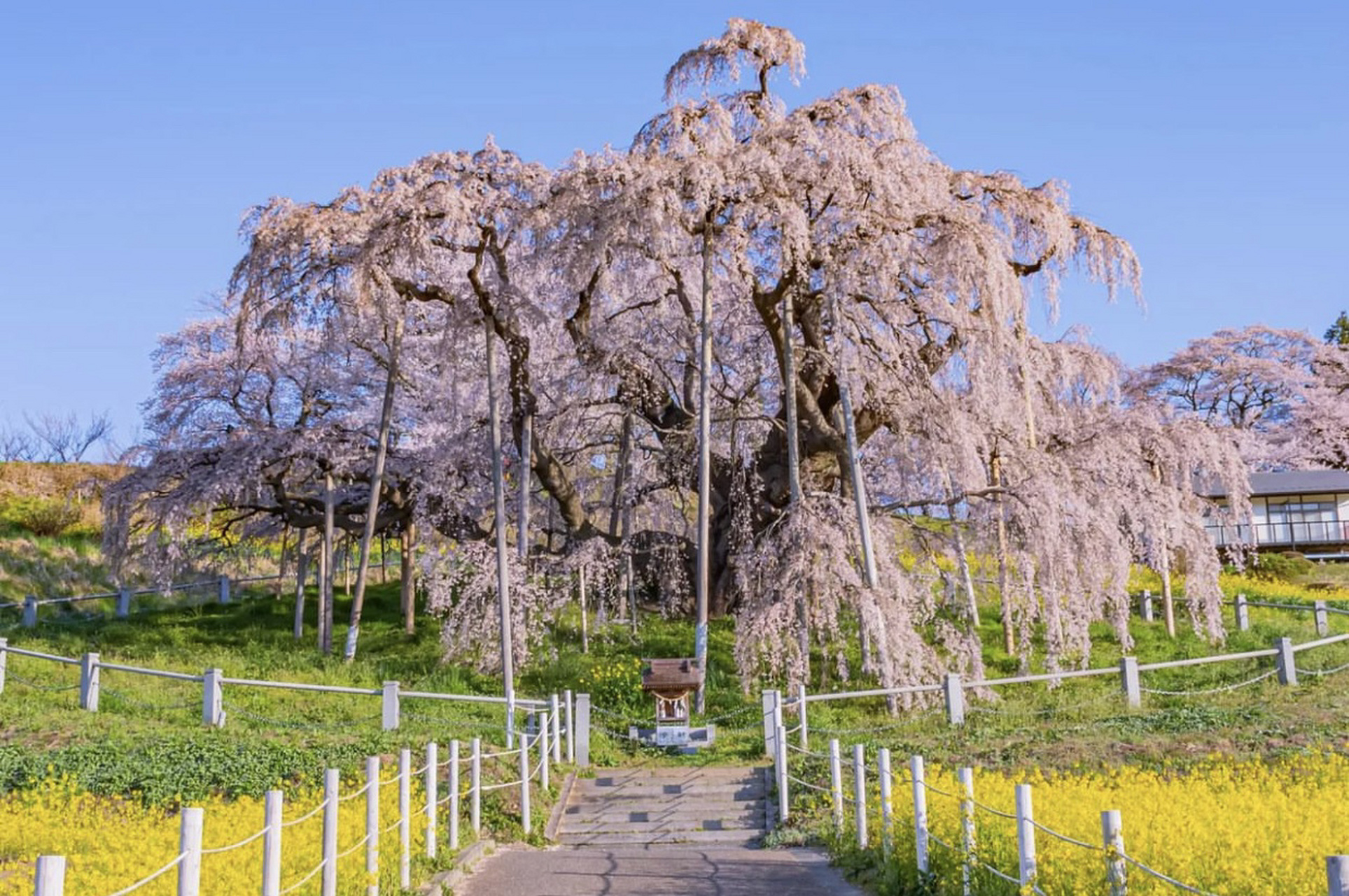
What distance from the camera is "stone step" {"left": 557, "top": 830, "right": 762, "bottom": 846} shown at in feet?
52.8

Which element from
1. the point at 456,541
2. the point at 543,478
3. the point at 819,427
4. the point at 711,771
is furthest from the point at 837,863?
the point at 456,541

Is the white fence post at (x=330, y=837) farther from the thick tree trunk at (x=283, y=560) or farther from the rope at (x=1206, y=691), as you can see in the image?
the thick tree trunk at (x=283, y=560)

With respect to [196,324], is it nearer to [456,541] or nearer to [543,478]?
[456,541]

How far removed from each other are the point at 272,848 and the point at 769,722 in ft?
37.2

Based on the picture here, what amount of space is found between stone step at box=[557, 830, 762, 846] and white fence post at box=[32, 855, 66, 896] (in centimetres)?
1136

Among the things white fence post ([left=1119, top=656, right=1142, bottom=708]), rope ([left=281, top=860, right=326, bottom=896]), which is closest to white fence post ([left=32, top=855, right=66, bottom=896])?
rope ([left=281, top=860, right=326, bottom=896])

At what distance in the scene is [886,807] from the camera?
12.0m

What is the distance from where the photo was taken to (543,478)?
92.9ft

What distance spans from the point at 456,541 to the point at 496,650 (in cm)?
752

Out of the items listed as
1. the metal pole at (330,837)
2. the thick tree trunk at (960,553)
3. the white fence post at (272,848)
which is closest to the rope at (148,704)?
the metal pole at (330,837)

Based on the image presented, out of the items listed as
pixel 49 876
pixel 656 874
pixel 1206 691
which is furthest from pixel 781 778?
pixel 49 876

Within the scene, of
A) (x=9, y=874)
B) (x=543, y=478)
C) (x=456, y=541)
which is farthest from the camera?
(x=456, y=541)

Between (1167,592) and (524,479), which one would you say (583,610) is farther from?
(1167,592)

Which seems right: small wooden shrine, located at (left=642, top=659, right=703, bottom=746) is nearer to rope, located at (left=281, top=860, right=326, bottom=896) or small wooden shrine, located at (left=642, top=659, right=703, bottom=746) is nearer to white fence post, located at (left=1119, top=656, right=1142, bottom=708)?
white fence post, located at (left=1119, top=656, right=1142, bottom=708)
